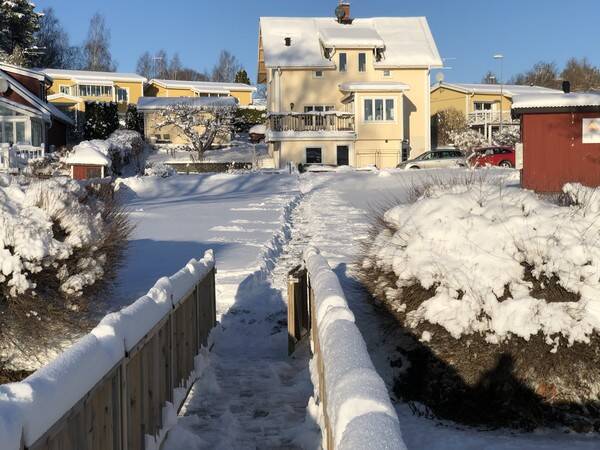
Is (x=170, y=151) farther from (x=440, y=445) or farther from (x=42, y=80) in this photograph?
(x=440, y=445)

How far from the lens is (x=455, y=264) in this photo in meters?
6.96

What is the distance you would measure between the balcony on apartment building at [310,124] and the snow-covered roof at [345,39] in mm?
4920

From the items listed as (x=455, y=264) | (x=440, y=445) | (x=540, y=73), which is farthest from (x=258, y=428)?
(x=540, y=73)

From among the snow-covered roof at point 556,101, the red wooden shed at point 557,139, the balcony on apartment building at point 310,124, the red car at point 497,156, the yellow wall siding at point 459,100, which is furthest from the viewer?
the yellow wall siding at point 459,100

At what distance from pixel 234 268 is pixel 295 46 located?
125 feet

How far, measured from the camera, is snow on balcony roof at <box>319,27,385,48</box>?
45.9 m

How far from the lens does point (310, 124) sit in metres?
42.4

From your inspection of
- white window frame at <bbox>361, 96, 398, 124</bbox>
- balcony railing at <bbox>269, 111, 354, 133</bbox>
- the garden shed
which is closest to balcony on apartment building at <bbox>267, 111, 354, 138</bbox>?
balcony railing at <bbox>269, 111, 354, 133</bbox>

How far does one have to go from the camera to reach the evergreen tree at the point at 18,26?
59.1 metres

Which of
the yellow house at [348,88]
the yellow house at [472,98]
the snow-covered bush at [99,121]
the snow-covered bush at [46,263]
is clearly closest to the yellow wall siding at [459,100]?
the yellow house at [472,98]

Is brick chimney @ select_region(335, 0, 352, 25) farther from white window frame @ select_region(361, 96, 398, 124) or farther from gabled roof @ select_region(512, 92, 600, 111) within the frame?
gabled roof @ select_region(512, 92, 600, 111)

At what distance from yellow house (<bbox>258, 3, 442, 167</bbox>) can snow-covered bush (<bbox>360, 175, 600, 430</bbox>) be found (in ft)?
114

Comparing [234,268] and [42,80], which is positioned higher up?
[42,80]

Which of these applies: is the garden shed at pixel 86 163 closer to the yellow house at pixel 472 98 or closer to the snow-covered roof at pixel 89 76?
the yellow house at pixel 472 98
